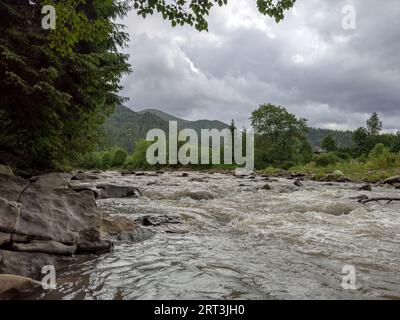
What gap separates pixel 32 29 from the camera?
7.75m

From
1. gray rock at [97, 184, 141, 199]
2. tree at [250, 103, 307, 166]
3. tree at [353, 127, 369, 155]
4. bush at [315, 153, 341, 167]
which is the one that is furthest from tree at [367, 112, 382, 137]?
gray rock at [97, 184, 141, 199]

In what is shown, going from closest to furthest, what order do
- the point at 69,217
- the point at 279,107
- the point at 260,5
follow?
the point at 260,5, the point at 69,217, the point at 279,107

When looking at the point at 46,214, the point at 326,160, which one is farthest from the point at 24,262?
the point at 326,160

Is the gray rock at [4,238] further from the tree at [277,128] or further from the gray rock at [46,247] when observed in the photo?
the tree at [277,128]

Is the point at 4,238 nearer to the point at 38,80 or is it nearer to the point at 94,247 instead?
the point at 94,247

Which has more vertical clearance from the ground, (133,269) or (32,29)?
(32,29)

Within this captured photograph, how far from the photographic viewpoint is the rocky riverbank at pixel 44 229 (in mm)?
3602

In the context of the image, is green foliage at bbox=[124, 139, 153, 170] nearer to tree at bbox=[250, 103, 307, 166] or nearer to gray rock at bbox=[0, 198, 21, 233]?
tree at bbox=[250, 103, 307, 166]

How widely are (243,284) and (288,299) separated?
548mm

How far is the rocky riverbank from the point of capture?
142 inches

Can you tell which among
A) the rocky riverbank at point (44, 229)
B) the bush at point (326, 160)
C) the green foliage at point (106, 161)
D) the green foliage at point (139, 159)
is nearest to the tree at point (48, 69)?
the rocky riverbank at point (44, 229)

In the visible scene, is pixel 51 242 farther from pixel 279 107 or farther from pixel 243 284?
pixel 279 107
